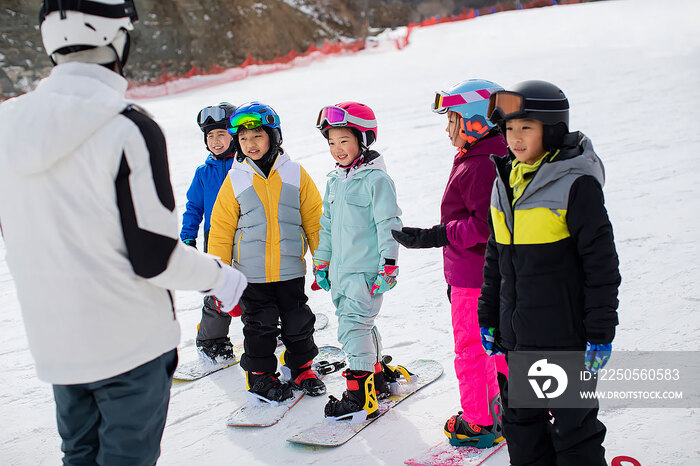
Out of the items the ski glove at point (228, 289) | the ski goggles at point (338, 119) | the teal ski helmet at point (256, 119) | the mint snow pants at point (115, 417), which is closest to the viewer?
the mint snow pants at point (115, 417)

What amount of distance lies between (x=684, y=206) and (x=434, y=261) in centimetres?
291

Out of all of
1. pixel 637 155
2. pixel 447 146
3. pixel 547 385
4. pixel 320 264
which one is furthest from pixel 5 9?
pixel 547 385

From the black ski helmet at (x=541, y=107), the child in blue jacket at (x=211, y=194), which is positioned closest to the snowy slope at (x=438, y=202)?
the child in blue jacket at (x=211, y=194)

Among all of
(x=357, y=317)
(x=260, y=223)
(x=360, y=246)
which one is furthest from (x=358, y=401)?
(x=260, y=223)

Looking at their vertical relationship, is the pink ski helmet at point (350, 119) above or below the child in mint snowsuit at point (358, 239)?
above

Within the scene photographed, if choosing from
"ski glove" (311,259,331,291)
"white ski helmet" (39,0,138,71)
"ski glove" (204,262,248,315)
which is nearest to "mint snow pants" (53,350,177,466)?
"ski glove" (204,262,248,315)

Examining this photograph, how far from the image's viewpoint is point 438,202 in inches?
325

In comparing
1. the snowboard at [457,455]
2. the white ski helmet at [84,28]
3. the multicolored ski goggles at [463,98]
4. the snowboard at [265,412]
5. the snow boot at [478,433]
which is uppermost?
the white ski helmet at [84,28]

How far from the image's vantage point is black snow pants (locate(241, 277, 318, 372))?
4.10m

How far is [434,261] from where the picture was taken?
653cm

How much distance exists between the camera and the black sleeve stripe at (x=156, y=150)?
2012mm

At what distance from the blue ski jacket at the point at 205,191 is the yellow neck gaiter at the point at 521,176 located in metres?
2.66

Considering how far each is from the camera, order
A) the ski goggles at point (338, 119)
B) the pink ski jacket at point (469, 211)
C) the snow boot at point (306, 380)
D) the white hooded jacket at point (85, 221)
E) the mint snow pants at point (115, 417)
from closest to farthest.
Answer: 1. the white hooded jacket at point (85, 221)
2. the mint snow pants at point (115, 417)
3. the pink ski jacket at point (469, 211)
4. the ski goggles at point (338, 119)
5. the snow boot at point (306, 380)

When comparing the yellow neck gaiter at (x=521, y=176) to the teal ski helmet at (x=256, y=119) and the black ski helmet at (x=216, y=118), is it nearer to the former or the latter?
the teal ski helmet at (x=256, y=119)
